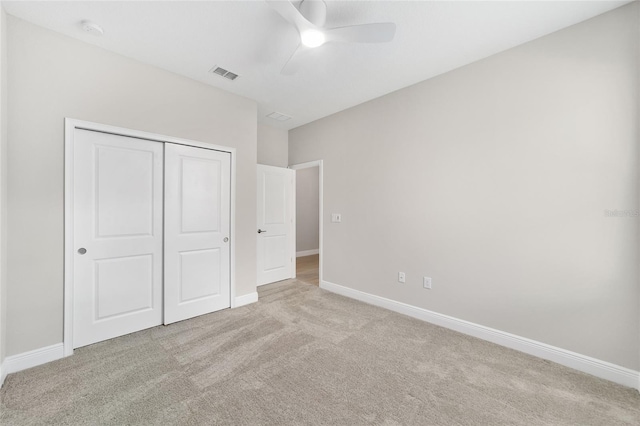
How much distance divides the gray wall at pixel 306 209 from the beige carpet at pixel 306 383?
412 cm

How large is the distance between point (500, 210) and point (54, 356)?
13.9ft

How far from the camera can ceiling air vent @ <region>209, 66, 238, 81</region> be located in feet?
9.07

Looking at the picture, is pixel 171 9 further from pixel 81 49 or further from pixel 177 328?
pixel 177 328

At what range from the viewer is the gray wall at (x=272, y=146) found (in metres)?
4.42

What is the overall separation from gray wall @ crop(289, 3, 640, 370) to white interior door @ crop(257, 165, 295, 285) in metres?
1.63

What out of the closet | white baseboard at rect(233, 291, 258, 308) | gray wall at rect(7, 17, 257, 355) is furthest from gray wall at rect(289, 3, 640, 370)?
gray wall at rect(7, 17, 257, 355)

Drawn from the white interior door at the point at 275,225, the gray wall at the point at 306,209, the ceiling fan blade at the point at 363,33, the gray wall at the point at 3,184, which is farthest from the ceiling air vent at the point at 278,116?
the gray wall at the point at 3,184

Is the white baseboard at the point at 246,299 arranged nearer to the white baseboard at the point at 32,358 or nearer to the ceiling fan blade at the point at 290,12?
the white baseboard at the point at 32,358

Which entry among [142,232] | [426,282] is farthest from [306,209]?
[142,232]

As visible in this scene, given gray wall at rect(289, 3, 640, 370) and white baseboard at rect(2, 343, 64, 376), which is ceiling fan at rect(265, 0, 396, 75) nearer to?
gray wall at rect(289, 3, 640, 370)

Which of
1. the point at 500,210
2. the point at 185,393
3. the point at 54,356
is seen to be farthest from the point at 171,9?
the point at 500,210

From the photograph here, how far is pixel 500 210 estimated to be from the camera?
2.49 metres

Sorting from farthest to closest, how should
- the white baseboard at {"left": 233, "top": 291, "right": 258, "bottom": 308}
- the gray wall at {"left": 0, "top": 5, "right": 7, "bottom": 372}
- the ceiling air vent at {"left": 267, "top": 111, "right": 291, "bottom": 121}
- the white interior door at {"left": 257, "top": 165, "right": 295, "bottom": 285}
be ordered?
the white interior door at {"left": 257, "top": 165, "right": 295, "bottom": 285} → the ceiling air vent at {"left": 267, "top": 111, "right": 291, "bottom": 121} → the white baseboard at {"left": 233, "top": 291, "right": 258, "bottom": 308} → the gray wall at {"left": 0, "top": 5, "right": 7, "bottom": 372}

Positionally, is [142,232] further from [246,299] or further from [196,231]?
[246,299]
